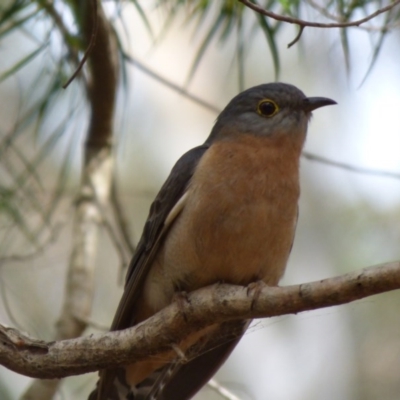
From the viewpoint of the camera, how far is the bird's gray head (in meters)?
5.41

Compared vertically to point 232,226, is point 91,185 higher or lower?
higher

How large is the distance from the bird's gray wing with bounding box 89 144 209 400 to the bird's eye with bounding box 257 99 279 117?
1.85 ft

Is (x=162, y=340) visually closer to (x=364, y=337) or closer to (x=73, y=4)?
(x=73, y=4)

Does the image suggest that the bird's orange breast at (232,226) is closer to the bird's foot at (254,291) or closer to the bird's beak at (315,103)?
the bird's beak at (315,103)

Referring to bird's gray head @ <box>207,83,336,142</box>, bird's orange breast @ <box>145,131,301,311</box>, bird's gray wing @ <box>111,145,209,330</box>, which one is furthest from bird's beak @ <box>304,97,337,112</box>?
bird's gray wing @ <box>111,145,209,330</box>

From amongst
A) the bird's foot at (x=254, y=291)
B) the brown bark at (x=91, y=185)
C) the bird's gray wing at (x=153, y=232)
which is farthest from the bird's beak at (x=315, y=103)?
the bird's foot at (x=254, y=291)

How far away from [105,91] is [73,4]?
1.23 meters

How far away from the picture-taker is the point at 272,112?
5.51 m

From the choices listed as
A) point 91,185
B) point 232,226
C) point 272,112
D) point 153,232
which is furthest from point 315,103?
point 91,185

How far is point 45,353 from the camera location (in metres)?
4.24

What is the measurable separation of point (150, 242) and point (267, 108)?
1269 millimetres

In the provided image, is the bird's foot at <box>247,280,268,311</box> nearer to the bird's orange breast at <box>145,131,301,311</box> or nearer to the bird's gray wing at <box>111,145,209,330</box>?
the bird's orange breast at <box>145,131,301,311</box>

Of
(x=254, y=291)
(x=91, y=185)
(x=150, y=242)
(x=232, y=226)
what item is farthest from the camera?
(x=91, y=185)

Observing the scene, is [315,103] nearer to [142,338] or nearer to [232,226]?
[232,226]
